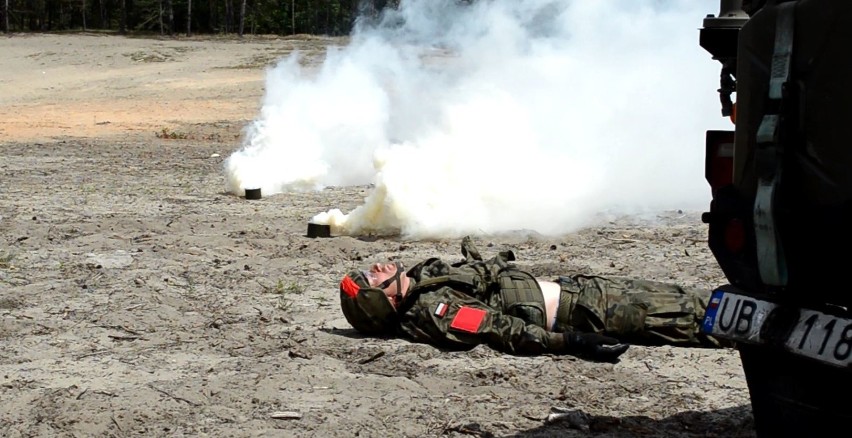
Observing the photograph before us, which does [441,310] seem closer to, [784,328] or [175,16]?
[784,328]

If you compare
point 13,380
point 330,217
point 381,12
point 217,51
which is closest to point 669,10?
point 381,12

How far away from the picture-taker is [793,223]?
2.90 meters

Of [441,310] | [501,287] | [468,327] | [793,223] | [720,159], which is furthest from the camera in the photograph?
[501,287]

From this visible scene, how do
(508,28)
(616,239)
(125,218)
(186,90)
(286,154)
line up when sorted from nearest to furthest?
(616,239)
(125,218)
(508,28)
(286,154)
(186,90)

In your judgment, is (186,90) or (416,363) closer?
(416,363)

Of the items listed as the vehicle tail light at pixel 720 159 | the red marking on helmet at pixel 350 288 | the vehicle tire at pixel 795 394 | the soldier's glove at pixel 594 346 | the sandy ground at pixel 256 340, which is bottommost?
the sandy ground at pixel 256 340

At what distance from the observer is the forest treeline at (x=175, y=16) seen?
46.0m

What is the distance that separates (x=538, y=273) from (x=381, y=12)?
7063 mm

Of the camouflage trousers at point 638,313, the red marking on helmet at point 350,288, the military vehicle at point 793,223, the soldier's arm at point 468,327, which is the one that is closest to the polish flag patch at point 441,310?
the soldier's arm at point 468,327

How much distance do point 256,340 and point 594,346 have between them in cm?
181

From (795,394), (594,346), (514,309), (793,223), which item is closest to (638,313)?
(594,346)

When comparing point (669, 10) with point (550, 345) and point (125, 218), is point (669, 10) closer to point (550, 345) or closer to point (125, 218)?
point (125, 218)

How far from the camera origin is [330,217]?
896 cm

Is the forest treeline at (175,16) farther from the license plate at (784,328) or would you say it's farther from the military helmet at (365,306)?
the license plate at (784,328)
